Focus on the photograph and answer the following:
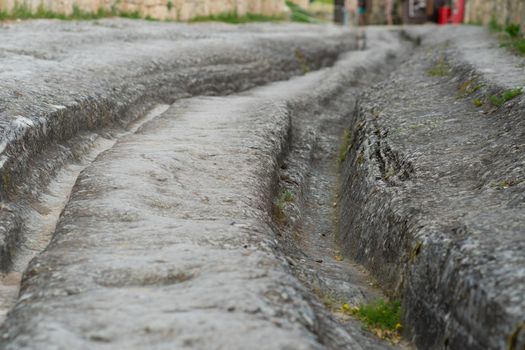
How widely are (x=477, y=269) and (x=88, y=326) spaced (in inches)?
79.2

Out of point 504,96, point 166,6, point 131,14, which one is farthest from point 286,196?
point 166,6

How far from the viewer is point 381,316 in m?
5.99

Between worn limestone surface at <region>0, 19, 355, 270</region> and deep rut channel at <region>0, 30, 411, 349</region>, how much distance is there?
17.3 inches

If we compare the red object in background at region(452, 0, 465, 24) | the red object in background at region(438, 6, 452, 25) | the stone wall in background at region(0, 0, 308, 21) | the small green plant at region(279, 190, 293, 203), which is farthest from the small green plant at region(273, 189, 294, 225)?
the red object in background at region(438, 6, 452, 25)

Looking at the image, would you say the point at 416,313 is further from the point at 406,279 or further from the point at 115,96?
the point at 115,96

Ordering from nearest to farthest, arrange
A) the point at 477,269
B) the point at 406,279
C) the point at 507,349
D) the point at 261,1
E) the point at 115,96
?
the point at 507,349 → the point at 477,269 → the point at 406,279 → the point at 115,96 → the point at 261,1

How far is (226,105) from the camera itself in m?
12.2

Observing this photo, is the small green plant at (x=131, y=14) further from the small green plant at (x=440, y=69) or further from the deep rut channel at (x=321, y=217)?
the small green plant at (x=440, y=69)

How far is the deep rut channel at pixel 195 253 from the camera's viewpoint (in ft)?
14.8

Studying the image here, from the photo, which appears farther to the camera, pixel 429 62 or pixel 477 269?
pixel 429 62

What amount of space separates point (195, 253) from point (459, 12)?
31.5m

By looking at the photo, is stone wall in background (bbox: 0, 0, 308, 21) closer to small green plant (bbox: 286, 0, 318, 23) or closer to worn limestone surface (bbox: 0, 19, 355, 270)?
worn limestone surface (bbox: 0, 19, 355, 270)

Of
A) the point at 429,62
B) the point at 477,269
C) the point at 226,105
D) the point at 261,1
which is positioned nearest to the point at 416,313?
the point at 477,269

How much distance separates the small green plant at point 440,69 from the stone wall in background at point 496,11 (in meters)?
3.50
